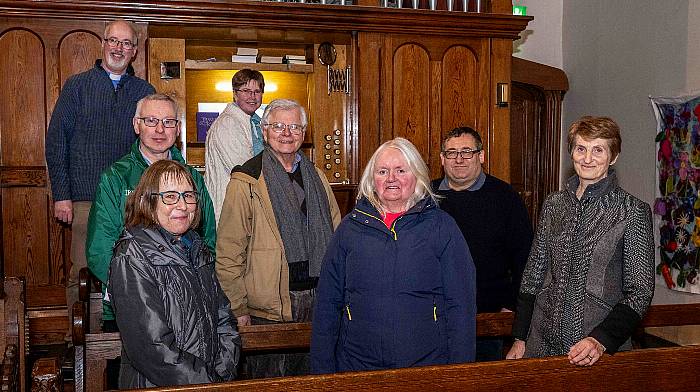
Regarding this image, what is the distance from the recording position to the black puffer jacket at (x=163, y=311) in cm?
243

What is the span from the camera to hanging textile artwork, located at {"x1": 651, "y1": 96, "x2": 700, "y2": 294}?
5.77 metres

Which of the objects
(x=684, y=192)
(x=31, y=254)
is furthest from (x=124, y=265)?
(x=684, y=192)

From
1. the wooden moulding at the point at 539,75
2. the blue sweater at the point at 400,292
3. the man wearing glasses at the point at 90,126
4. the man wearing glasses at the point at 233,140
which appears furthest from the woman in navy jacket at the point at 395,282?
the wooden moulding at the point at 539,75

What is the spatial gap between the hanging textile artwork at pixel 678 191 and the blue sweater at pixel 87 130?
4111 millimetres

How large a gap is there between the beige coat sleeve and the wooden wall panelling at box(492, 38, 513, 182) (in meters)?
3.27

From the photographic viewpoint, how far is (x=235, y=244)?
3.29 metres

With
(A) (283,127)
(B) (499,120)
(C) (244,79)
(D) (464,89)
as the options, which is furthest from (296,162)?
(B) (499,120)

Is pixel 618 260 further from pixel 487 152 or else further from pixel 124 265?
pixel 487 152

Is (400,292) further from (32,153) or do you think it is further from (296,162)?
(32,153)

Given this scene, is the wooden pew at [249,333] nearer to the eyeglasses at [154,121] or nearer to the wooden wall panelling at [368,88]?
the eyeglasses at [154,121]

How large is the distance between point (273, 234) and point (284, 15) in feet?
9.22

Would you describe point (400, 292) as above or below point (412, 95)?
below

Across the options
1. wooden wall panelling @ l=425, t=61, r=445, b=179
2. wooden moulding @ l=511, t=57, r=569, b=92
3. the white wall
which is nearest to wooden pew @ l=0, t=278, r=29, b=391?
wooden wall panelling @ l=425, t=61, r=445, b=179

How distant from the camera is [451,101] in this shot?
6.14 metres
